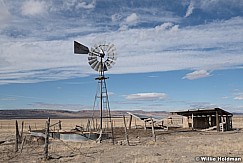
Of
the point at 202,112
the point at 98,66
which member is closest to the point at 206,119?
the point at 202,112

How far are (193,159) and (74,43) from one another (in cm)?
1584

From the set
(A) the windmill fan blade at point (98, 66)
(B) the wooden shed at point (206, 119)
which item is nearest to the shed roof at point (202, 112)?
(B) the wooden shed at point (206, 119)

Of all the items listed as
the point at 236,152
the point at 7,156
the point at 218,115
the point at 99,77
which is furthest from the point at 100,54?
the point at 218,115

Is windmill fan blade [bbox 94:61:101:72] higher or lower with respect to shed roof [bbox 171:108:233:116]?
higher

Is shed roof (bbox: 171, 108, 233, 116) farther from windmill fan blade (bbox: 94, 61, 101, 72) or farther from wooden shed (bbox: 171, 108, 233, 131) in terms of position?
windmill fan blade (bbox: 94, 61, 101, 72)

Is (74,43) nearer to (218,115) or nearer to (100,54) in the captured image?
(100,54)

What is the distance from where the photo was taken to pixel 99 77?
1152 inches

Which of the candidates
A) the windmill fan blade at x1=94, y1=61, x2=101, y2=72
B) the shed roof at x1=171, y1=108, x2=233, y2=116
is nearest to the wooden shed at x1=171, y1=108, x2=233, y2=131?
the shed roof at x1=171, y1=108, x2=233, y2=116

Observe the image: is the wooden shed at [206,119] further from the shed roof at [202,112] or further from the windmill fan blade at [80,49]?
the windmill fan blade at [80,49]

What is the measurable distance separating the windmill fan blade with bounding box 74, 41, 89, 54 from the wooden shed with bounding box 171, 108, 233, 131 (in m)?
17.4

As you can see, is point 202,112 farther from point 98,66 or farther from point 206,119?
point 98,66

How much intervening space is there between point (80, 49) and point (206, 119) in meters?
24.3

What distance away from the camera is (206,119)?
46562 mm

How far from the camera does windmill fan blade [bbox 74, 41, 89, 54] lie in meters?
28.4
